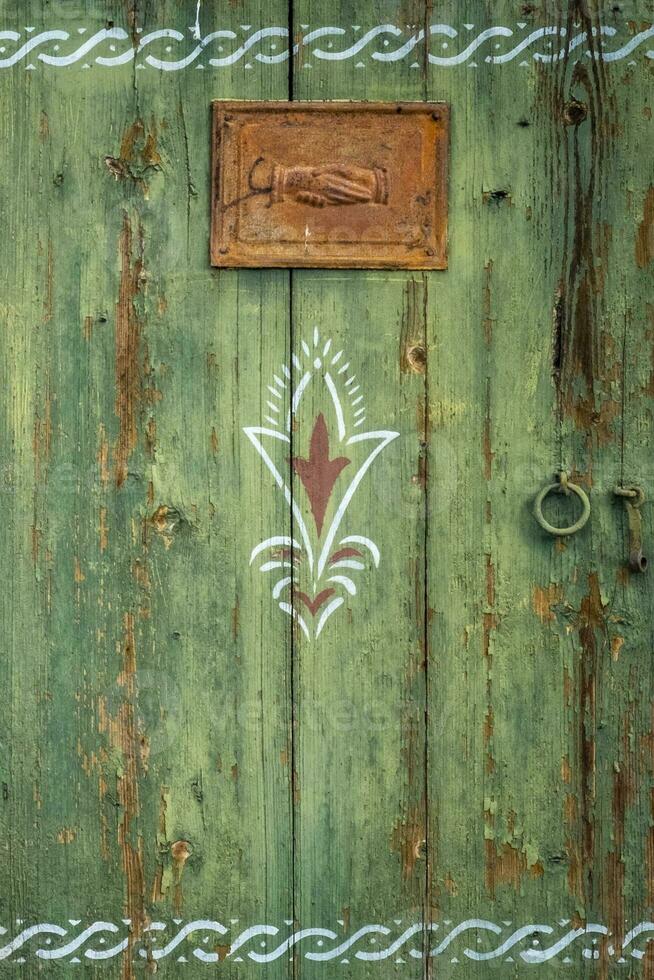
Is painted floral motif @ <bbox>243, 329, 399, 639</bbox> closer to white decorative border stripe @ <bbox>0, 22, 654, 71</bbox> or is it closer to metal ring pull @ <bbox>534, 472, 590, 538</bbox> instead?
metal ring pull @ <bbox>534, 472, 590, 538</bbox>

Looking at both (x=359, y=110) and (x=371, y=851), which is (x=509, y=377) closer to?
(x=359, y=110)

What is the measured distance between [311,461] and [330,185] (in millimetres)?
415

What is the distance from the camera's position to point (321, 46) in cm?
153

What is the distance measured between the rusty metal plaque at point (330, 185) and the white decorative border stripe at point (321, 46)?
0.08m

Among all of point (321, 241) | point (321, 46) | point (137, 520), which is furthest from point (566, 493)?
point (321, 46)

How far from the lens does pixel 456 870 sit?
5.09 ft

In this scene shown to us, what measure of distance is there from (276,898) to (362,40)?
131 cm

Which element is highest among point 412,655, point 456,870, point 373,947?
point 412,655

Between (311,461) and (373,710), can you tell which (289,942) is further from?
(311,461)

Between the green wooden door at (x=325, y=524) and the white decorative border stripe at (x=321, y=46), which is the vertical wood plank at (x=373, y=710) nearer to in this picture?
the green wooden door at (x=325, y=524)

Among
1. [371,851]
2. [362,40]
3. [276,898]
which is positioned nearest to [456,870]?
[371,851]

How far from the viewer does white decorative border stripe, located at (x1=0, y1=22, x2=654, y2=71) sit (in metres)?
1.52

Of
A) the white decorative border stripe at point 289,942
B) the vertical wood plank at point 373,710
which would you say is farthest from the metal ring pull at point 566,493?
the white decorative border stripe at point 289,942

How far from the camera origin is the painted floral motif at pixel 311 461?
1541 mm
